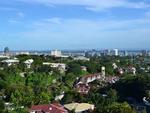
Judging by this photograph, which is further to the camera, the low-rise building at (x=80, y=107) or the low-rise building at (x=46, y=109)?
the low-rise building at (x=80, y=107)

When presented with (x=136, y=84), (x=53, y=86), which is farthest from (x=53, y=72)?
(x=136, y=84)

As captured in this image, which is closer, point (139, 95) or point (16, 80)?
point (139, 95)

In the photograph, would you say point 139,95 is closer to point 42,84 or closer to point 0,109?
point 42,84

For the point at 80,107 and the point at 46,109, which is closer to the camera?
the point at 46,109

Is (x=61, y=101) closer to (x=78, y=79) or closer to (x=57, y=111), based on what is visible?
(x=57, y=111)

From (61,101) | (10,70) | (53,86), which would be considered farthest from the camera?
(10,70)

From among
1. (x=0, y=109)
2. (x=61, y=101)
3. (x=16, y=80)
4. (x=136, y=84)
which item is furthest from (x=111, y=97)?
(x=16, y=80)

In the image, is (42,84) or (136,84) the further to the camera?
(42,84)

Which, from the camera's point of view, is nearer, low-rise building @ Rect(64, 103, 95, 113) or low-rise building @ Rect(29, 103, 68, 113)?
low-rise building @ Rect(29, 103, 68, 113)

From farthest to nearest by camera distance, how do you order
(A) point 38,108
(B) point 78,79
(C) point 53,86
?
(B) point 78,79 → (C) point 53,86 → (A) point 38,108
